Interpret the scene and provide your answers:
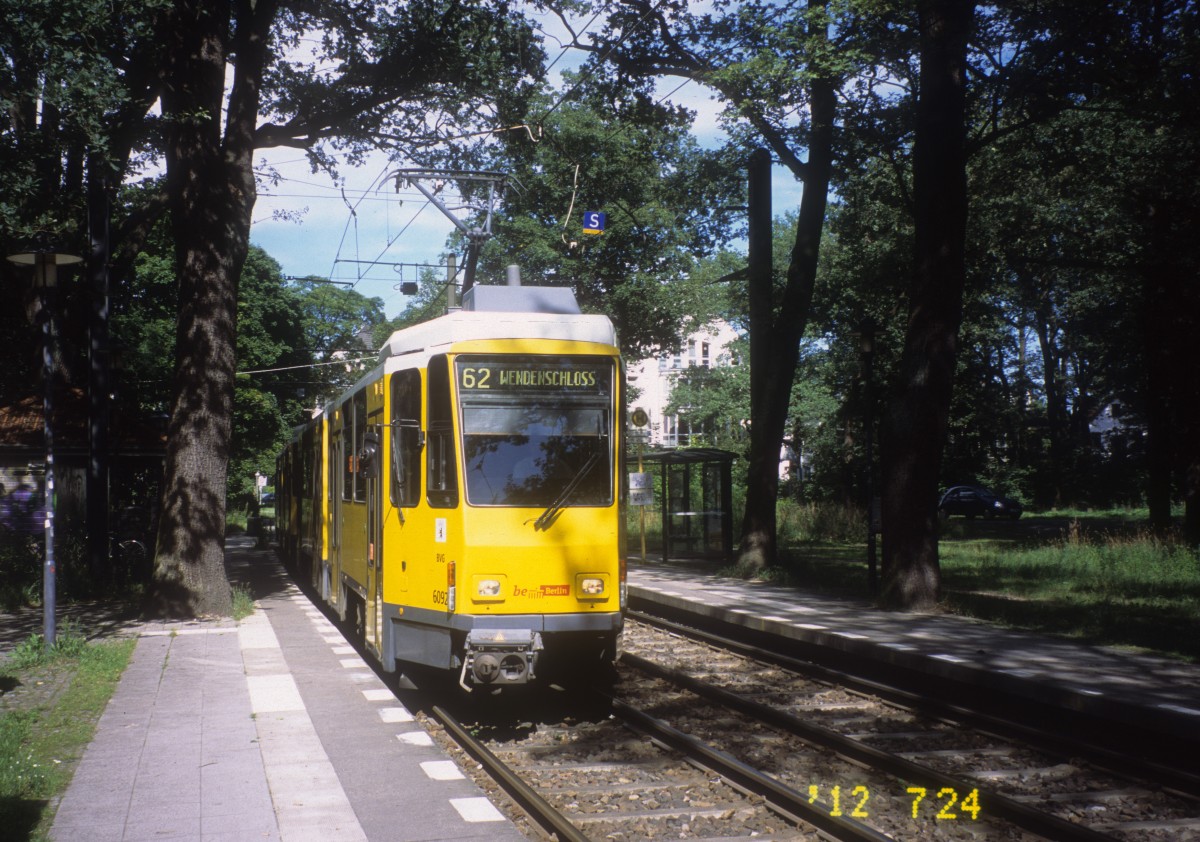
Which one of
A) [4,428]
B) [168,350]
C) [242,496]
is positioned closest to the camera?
[4,428]

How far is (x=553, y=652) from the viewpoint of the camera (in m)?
9.52

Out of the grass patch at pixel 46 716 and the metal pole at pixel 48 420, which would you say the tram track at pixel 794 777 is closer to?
the grass patch at pixel 46 716

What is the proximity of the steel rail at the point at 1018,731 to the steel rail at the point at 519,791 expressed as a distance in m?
3.95

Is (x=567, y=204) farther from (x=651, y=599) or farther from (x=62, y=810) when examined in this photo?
(x=62, y=810)

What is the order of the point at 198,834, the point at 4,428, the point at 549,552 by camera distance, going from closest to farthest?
the point at 198,834 → the point at 549,552 → the point at 4,428

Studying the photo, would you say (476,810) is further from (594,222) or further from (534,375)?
(594,222)

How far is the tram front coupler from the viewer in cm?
893

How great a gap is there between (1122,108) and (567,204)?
21.9 metres

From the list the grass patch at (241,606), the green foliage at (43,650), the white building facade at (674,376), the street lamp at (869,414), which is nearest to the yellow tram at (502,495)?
the green foliage at (43,650)

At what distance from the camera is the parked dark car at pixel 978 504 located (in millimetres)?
51578

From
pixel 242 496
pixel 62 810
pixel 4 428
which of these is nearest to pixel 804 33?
pixel 62 810

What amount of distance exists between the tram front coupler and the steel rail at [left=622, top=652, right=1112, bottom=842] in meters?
2.10

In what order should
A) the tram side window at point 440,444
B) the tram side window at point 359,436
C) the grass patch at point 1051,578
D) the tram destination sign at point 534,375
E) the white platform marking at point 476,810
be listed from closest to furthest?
the white platform marking at point 476,810 < the tram side window at point 440,444 < the tram destination sign at point 534,375 < the tram side window at point 359,436 < the grass patch at point 1051,578
